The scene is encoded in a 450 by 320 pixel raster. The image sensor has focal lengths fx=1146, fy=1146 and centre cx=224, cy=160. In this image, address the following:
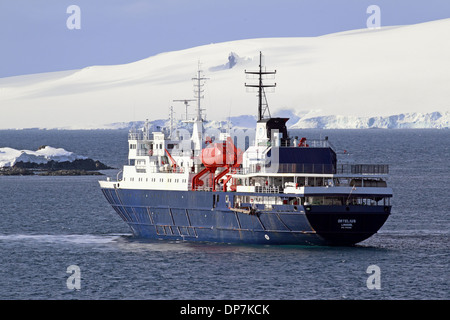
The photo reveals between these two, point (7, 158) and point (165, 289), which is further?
point (7, 158)

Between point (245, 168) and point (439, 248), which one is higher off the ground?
point (245, 168)

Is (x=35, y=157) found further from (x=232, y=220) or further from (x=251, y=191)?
(x=251, y=191)

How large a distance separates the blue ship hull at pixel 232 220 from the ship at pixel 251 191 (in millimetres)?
62

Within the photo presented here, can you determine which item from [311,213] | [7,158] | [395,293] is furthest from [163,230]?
[7,158]

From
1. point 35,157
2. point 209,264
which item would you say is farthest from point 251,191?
point 35,157

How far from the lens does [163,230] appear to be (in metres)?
80.3

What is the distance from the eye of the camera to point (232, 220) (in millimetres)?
74625

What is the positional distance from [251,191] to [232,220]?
241cm

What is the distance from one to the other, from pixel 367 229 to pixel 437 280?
887 centimetres

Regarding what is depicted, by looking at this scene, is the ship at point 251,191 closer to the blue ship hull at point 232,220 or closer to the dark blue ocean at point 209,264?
the blue ship hull at point 232,220

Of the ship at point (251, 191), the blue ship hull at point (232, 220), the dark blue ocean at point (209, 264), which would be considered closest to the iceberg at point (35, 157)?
the dark blue ocean at point (209, 264)

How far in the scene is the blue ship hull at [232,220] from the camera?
70.6 meters
